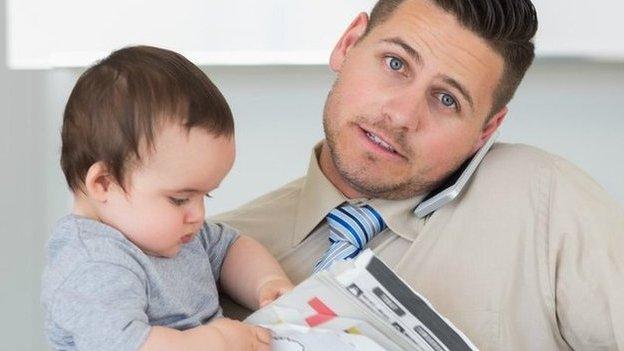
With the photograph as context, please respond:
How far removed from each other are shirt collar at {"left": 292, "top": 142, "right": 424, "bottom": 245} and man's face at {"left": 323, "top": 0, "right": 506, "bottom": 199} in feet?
0.07

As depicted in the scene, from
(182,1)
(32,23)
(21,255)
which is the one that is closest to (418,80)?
(182,1)

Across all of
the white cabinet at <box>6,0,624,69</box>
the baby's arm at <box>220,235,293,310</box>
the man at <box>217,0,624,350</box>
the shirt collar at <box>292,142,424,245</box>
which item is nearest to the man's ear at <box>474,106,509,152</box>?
the man at <box>217,0,624,350</box>

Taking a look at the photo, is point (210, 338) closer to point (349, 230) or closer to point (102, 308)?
point (102, 308)

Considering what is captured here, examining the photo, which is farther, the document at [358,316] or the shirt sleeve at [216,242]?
the shirt sleeve at [216,242]

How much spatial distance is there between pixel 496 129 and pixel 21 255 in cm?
185

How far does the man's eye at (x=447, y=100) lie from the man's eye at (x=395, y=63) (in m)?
0.09

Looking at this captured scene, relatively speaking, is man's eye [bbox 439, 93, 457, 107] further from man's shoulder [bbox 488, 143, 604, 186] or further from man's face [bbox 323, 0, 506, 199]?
man's shoulder [bbox 488, 143, 604, 186]

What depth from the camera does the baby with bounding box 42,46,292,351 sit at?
1.33m

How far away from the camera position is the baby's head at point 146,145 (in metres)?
1.35

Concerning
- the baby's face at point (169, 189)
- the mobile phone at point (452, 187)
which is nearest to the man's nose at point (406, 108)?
the mobile phone at point (452, 187)

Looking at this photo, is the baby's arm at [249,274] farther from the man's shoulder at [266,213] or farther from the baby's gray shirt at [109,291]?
the man's shoulder at [266,213]

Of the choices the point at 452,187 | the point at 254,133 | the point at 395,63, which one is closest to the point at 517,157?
the point at 452,187

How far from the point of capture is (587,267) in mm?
1731

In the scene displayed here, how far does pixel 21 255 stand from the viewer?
3318 mm
